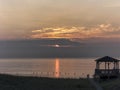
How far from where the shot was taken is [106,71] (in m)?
63.9

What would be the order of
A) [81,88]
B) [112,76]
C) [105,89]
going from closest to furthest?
[105,89]
[81,88]
[112,76]

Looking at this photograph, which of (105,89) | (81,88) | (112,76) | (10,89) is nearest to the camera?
(10,89)

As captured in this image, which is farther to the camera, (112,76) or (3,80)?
(112,76)

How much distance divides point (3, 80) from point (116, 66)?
2504 cm

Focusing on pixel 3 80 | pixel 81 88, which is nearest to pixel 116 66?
pixel 81 88

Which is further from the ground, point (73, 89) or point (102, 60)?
point (102, 60)

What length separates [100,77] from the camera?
63469 mm

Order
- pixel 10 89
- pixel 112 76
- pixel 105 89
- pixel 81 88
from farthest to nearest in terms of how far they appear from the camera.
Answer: pixel 112 76 < pixel 81 88 < pixel 105 89 < pixel 10 89

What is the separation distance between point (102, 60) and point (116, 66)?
11.5 ft

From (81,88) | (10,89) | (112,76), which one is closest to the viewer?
(10,89)

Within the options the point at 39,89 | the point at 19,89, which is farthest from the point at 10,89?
the point at 39,89

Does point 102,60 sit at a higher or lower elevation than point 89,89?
Answer: higher

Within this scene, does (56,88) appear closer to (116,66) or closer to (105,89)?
(105,89)

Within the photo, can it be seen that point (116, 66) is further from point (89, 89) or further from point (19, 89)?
point (19, 89)
